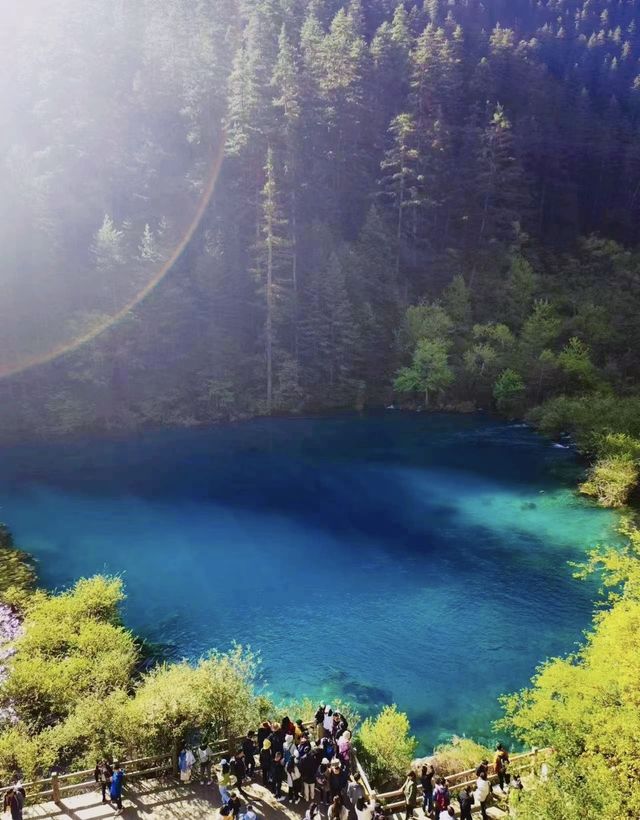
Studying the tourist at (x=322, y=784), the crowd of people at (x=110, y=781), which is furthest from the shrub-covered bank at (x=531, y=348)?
the crowd of people at (x=110, y=781)

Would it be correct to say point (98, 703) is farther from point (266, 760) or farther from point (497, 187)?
point (497, 187)

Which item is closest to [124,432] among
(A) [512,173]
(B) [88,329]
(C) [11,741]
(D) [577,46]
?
(B) [88,329]

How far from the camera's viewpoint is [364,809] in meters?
14.5

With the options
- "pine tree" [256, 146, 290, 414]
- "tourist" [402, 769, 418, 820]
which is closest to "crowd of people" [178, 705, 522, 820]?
"tourist" [402, 769, 418, 820]

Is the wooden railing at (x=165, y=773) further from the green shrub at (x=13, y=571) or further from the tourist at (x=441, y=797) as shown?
the green shrub at (x=13, y=571)

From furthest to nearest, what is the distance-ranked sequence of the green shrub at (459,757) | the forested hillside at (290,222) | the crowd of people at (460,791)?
the forested hillside at (290,222) < the green shrub at (459,757) < the crowd of people at (460,791)

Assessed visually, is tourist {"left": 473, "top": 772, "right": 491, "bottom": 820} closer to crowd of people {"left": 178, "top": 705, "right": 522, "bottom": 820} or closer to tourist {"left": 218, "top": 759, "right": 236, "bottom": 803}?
crowd of people {"left": 178, "top": 705, "right": 522, "bottom": 820}

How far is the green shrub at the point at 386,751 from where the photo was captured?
1780cm

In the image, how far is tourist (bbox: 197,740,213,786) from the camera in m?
16.3

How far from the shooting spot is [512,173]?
73.9 meters

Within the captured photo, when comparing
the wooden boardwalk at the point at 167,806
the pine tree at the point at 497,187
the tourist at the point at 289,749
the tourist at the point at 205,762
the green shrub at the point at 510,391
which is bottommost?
the wooden boardwalk at the point at 167,806

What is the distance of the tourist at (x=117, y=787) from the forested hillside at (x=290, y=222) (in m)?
41.8

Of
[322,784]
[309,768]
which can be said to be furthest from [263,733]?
[322,784]

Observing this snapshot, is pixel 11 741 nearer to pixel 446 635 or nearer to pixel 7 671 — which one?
pixel 7 671
